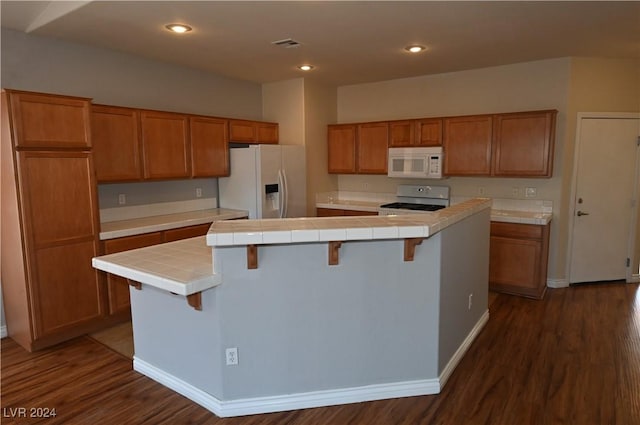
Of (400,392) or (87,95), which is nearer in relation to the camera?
(400,392)

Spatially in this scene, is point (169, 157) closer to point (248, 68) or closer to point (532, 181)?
point (248, 68)

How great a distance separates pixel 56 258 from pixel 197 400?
1.75 metres

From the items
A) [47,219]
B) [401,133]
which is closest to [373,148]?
[401,133]

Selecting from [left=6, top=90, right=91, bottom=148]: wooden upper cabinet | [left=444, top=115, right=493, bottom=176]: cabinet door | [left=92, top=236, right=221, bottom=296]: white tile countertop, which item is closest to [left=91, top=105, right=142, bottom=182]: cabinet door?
[left=6, top=90, right=91, bottom=148]: wooden upper cabinet

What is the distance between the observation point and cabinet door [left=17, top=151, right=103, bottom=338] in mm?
3062

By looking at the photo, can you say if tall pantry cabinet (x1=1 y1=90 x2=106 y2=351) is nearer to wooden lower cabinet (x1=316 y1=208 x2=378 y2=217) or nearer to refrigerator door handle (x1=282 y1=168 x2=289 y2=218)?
refrigerator door handle (x1=282 y1=168 x2=289 y2=218)

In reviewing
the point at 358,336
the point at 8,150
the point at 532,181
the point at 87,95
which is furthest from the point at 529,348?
the point at 87,95

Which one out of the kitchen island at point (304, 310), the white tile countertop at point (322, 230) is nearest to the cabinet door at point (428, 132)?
the kitchen island at point (304, 310)

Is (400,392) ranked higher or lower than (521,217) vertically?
lower

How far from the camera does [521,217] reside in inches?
170

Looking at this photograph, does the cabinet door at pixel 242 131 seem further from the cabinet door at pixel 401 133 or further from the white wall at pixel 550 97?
the white wall at pixel 550 97

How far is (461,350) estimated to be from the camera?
3.05 meters

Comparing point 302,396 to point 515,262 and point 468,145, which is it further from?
point 468,145

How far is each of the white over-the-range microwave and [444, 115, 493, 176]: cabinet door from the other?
119mm
